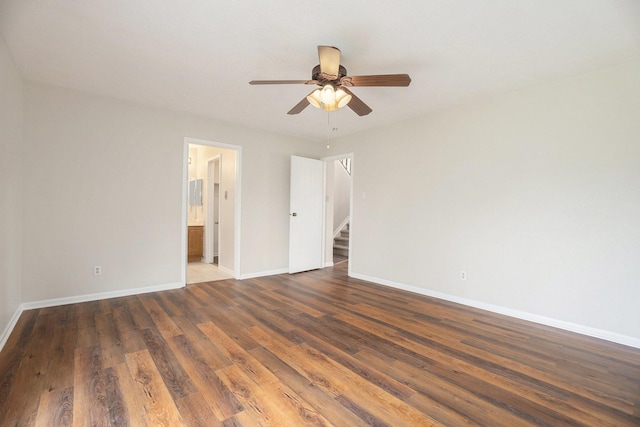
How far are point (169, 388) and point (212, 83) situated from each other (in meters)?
2.80

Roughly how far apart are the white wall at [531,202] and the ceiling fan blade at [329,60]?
7.17 ft

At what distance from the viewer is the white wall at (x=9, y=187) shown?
233 centimetres

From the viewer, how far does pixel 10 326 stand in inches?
101

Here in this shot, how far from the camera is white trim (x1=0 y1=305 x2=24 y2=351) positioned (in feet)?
7.53

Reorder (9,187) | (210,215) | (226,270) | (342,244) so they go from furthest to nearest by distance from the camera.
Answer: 1. (342,244)
2. (210,215)
3. (226,270)
4. (9,187)

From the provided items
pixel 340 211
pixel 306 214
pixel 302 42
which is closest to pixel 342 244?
pixel 340 211

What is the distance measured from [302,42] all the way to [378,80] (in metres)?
0.68

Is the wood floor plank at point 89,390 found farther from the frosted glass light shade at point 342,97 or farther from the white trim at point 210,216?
the white trim at point 210,216

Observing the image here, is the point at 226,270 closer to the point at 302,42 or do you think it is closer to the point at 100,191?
the point at 100,191

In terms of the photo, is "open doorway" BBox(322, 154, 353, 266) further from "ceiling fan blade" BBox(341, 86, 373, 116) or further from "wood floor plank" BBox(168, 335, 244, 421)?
"wood floor plank" BBox(168, 335, 244, 421)

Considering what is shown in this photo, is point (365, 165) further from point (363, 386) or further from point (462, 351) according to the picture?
point (363, 386)

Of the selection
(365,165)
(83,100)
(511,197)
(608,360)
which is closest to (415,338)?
(608,360)

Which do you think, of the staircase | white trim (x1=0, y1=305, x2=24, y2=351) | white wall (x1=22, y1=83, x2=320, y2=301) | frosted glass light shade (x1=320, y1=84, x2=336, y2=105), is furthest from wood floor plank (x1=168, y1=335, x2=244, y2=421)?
the staircase

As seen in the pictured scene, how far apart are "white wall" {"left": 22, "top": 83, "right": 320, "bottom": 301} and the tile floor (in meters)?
0.56
